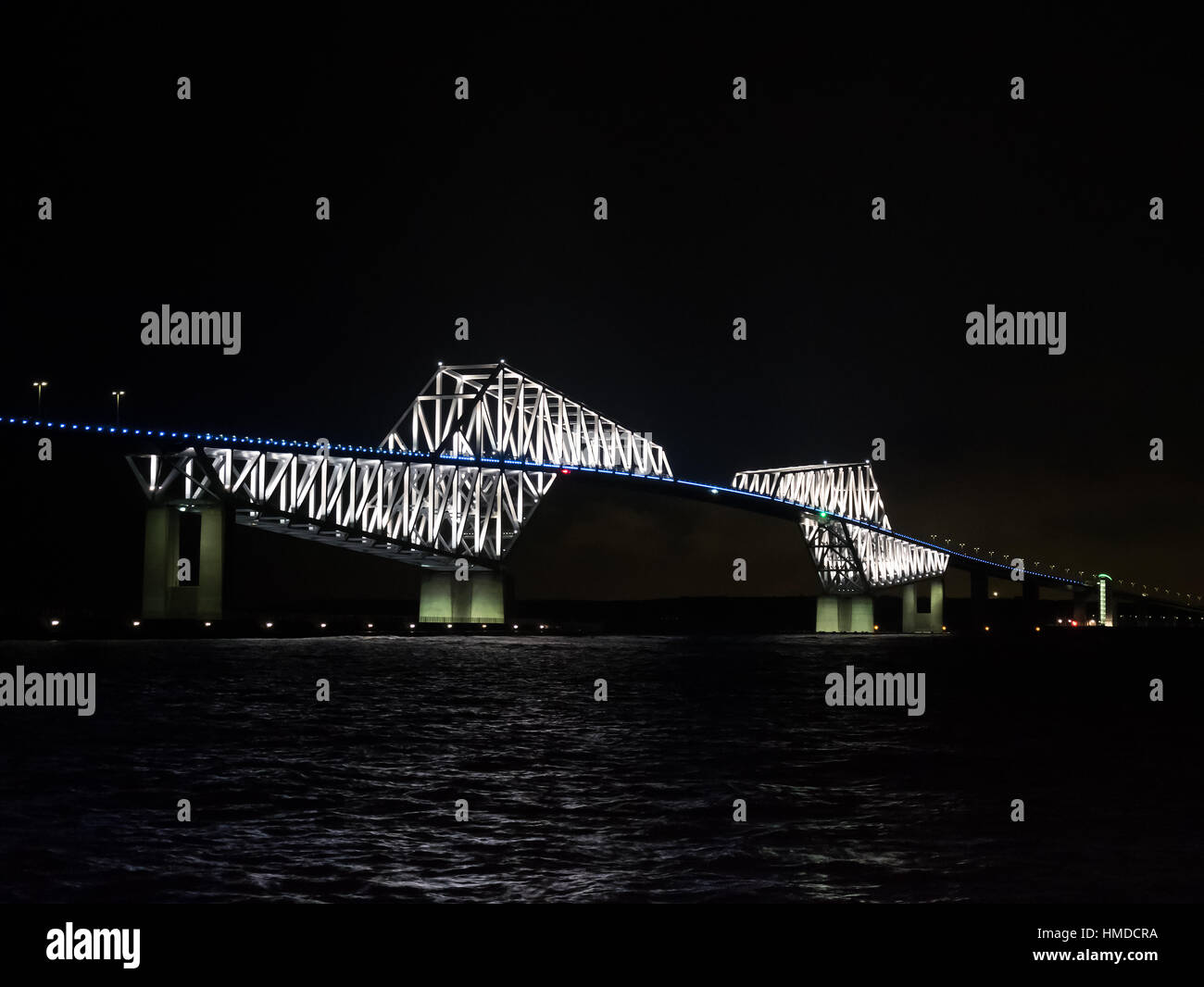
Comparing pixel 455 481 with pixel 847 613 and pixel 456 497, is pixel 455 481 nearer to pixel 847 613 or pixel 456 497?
pixel 456 497

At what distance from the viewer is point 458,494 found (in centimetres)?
11269

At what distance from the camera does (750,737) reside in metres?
30.5

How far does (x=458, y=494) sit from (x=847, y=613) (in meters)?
56.4

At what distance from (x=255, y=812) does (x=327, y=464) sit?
86091 mm

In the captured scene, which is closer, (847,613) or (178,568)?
(178,568)

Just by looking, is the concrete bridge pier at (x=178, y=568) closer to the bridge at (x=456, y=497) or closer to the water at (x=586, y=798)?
the bridge at (x=456, y=497)

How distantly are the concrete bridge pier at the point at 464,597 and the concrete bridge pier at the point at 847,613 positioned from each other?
47.0 metres

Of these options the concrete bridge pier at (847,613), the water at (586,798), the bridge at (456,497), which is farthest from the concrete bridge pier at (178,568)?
the concrete bridge pier at (847,613)

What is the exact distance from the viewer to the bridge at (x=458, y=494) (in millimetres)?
86688

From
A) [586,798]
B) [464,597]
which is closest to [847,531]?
[464,597]

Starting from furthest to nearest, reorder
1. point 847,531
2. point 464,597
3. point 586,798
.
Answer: point 847,531 → point 464,597 → point 586,798

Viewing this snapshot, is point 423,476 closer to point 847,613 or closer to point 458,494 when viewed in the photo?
point 458,494

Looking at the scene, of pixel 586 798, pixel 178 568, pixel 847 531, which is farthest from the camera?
pixel 847 531
